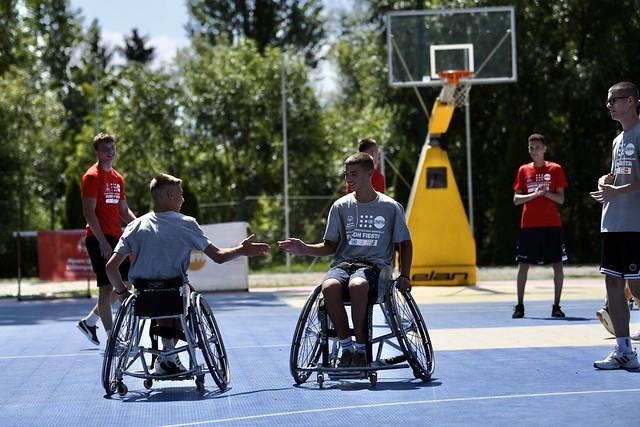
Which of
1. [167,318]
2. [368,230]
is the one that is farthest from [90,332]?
[368,230]

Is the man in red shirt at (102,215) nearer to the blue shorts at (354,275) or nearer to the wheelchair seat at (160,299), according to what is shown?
the wheelchair seat at (160,299)

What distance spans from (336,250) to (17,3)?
39.0 meters

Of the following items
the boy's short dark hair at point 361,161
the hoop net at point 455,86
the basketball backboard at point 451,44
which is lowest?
the boy's short dark hair at point 361,161

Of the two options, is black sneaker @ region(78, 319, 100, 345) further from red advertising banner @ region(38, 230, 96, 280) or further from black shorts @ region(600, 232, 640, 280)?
red advertising banner @ region(38, 230, 96, 280)

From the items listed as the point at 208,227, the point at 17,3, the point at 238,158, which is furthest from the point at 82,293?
the point at 17,3

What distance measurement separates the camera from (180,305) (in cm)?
727

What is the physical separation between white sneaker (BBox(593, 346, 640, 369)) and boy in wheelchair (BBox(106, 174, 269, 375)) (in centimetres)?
236

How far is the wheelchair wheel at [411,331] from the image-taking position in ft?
23.9

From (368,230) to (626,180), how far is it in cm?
171

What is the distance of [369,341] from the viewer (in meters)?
7.39

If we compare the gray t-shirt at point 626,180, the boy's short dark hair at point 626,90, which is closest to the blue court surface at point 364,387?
the gray t-shirt at point 626,180

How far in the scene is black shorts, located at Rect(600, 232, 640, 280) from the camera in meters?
7.80

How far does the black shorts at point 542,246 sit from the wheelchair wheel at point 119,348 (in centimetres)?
552

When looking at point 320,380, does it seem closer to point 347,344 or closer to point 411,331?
point 347,344
